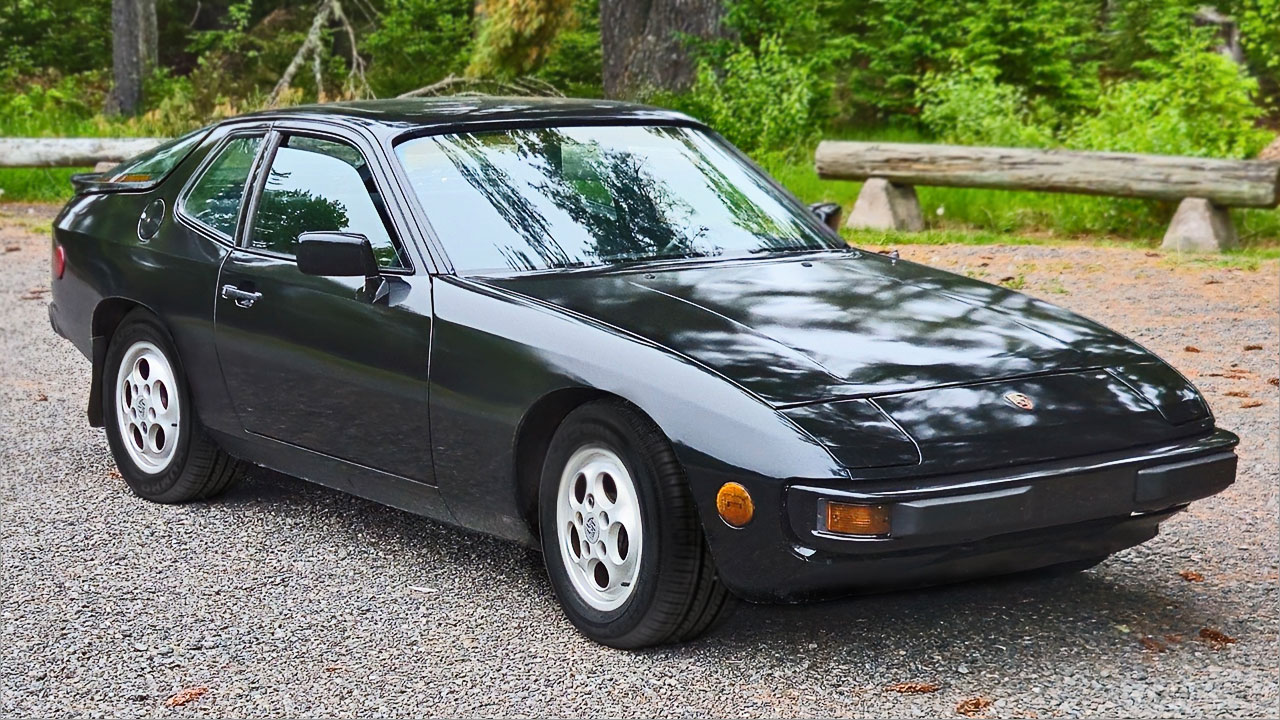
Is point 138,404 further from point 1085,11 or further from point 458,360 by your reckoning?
point 1085,11

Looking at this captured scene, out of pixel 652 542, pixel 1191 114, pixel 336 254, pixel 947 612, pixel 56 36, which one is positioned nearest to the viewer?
pixel 652 542

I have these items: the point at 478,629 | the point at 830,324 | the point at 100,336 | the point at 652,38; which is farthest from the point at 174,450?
the point at 652,38

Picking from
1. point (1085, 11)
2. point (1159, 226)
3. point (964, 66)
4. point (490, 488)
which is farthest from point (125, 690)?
point (1085, 11)

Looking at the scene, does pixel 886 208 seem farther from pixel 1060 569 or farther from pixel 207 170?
pixel 1060 569

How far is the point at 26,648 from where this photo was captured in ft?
14.8

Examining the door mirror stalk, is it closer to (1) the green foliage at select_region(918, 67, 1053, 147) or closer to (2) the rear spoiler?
(2) the rear spoiler

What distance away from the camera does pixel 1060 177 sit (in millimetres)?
13617

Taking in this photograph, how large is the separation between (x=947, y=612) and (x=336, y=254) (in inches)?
83.8

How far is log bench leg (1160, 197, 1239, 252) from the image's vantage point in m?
12.8

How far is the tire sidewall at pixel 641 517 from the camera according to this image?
413 cm

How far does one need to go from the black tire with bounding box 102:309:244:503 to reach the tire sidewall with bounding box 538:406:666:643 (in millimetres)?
1900

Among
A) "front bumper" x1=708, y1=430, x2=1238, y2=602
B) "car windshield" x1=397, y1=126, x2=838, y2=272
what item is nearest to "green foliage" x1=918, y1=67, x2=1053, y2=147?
"car windshield" x1=397, y1=126, x2=838, y2=272

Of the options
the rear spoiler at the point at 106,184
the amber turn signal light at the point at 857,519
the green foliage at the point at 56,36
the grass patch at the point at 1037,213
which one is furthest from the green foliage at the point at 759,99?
the green foliage at the point at 56,36

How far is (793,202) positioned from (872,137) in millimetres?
18407
